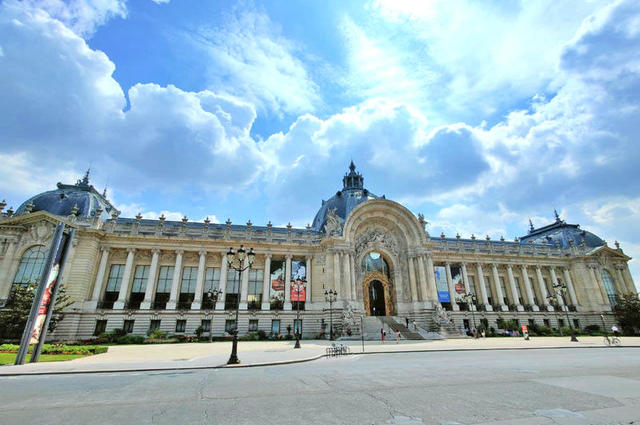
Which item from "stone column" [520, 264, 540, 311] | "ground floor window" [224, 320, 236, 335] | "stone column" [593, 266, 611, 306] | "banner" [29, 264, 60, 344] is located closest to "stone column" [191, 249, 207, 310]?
"ground floor window" [224, 320, 236, 335]

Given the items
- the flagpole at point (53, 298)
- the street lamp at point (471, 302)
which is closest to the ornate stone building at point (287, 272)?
the street lamp at point (471, 302)

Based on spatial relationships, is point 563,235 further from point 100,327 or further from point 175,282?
point 100,327

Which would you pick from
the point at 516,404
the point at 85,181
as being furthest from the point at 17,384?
the point at 85,181

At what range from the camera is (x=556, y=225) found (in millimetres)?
60781

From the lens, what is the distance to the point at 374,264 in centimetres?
4425

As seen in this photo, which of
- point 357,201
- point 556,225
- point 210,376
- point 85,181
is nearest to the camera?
point 210,376

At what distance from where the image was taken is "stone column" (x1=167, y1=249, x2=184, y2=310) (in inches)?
1441

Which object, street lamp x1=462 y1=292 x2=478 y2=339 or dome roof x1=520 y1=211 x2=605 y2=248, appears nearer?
street lamp x1=462 y1=292 x2=478 y2=339

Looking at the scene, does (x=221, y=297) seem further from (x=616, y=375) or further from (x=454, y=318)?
(x=616, y=375)

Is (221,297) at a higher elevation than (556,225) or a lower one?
lower

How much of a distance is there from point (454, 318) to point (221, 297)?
31718 millimetres

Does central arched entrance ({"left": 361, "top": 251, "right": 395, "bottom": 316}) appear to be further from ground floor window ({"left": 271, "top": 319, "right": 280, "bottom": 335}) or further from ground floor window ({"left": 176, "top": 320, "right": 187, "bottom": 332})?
ground floor window ({"left": 176, "top": 320, "right": 187, "bottom": 332})

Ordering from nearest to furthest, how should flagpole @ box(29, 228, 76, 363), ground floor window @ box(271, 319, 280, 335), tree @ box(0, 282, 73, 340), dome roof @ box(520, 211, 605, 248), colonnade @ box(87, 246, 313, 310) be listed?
flagpole @ box(29, 228, 76, 363) < tree @ box(0, 282, 73, 340) < colonnade @ box(87, 246, 313, 310) < ground floor window @ box(271, 319, 280, 335) < dome roof @ box(520, 211, 605, 248)

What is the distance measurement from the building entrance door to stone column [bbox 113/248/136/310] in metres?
30.6
